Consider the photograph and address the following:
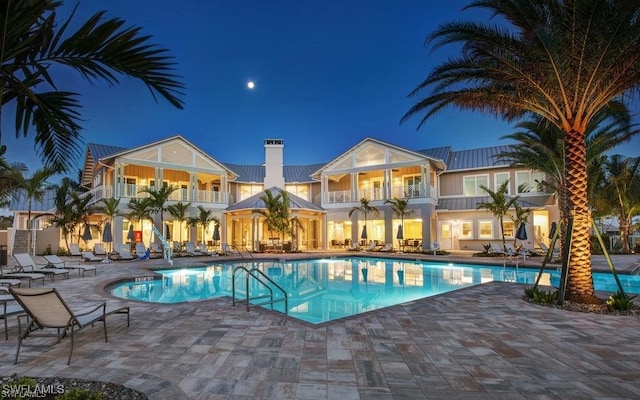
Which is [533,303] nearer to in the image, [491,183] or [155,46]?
[155,46]

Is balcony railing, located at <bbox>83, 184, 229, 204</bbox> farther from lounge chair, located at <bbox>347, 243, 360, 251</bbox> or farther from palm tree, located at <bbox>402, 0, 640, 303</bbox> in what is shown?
palm tree, located at <bbox>402, 0, 640, 303</bbox>

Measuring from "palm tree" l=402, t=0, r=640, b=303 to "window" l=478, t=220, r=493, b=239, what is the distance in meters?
17.1

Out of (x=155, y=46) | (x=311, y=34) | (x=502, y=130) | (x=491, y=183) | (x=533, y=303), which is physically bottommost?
(x=533, y=303)

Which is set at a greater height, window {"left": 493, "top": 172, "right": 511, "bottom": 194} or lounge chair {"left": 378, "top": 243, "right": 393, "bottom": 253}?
window {"left": 493, "top": 172, "right": 511, "bottom": 194}

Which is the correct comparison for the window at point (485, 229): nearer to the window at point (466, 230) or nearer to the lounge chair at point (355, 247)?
the window at point (466, 230)

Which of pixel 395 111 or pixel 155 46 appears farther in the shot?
pixel 395 111

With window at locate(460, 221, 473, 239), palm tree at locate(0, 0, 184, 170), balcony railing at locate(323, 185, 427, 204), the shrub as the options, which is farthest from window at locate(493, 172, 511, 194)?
palm tree at locate(0, 0, 184, 170)

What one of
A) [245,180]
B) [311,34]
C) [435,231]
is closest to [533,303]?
[435,231]

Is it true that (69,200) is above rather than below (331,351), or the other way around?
above

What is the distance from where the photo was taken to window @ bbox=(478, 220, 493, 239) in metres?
24.2

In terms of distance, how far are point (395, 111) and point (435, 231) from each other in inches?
1956

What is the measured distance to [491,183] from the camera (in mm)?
24828

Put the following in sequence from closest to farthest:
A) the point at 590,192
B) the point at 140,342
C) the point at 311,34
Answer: the point at 140,342
the point at 590,192
the point at 311,34

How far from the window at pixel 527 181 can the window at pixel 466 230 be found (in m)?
3.81
